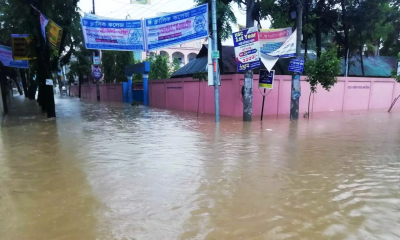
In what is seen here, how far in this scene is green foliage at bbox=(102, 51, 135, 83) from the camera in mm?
27828

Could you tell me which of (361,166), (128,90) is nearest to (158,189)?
(361,166)

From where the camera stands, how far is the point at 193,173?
496cm

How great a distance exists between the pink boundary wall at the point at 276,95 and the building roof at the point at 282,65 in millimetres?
2068

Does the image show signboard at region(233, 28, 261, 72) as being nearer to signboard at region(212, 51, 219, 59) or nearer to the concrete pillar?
signboard at region(212, 51, 219, 59)

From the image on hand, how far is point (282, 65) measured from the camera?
19.0 metres

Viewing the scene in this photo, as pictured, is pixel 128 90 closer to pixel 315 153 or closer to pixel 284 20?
pixel 284 20

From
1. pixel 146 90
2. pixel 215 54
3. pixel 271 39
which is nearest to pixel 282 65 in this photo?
pixel 271 39

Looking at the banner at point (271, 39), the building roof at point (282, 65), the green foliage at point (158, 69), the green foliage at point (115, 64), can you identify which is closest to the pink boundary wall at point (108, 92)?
the green foliage at point (115, 64)

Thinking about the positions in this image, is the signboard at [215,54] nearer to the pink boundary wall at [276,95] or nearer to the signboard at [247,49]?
the signboard at [247,49]

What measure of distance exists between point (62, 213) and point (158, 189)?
4.28 ft

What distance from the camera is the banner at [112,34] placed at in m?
11.2

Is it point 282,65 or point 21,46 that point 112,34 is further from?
point 282,65

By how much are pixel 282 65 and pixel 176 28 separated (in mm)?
10251

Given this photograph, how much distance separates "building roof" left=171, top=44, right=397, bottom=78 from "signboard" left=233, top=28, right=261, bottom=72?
21.4 ft
